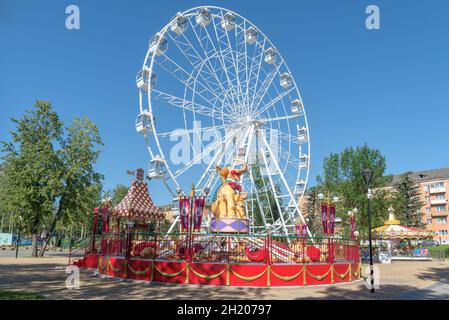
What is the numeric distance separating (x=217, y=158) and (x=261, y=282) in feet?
38.7

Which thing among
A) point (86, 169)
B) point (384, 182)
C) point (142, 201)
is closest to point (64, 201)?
point (86, 169)

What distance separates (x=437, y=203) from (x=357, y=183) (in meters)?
38.1

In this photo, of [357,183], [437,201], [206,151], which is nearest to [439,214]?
[437,201]

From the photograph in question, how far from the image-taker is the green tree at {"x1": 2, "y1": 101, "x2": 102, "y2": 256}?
31484 mm

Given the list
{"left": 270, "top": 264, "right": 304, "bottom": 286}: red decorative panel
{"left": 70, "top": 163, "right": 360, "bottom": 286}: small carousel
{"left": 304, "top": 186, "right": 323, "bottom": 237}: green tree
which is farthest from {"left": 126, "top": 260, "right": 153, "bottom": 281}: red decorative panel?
{"left": 304, "top": 186, "right": 323, "bottom": 237}: green tree

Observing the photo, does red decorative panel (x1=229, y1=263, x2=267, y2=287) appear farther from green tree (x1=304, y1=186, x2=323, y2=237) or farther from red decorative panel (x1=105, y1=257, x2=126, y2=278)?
green tree (x1=304, y1=186, x2=323, y2=237)

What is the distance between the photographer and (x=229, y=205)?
1853 centimetres

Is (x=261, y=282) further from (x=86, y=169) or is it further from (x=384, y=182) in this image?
(x=384, y=182)

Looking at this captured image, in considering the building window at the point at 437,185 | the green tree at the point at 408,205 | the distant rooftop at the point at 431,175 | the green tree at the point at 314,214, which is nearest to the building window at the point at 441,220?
the building window at the point at 437,185

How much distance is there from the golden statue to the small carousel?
0.16 feet

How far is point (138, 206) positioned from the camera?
1947 centimetres

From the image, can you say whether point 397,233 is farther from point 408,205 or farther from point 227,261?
point 227,261

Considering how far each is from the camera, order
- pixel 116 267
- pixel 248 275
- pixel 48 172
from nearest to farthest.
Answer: pixel 248 275 → pixel 116 267 → pixel 48 172

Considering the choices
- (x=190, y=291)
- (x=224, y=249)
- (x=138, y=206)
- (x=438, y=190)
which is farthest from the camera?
(x=438, y=190)
